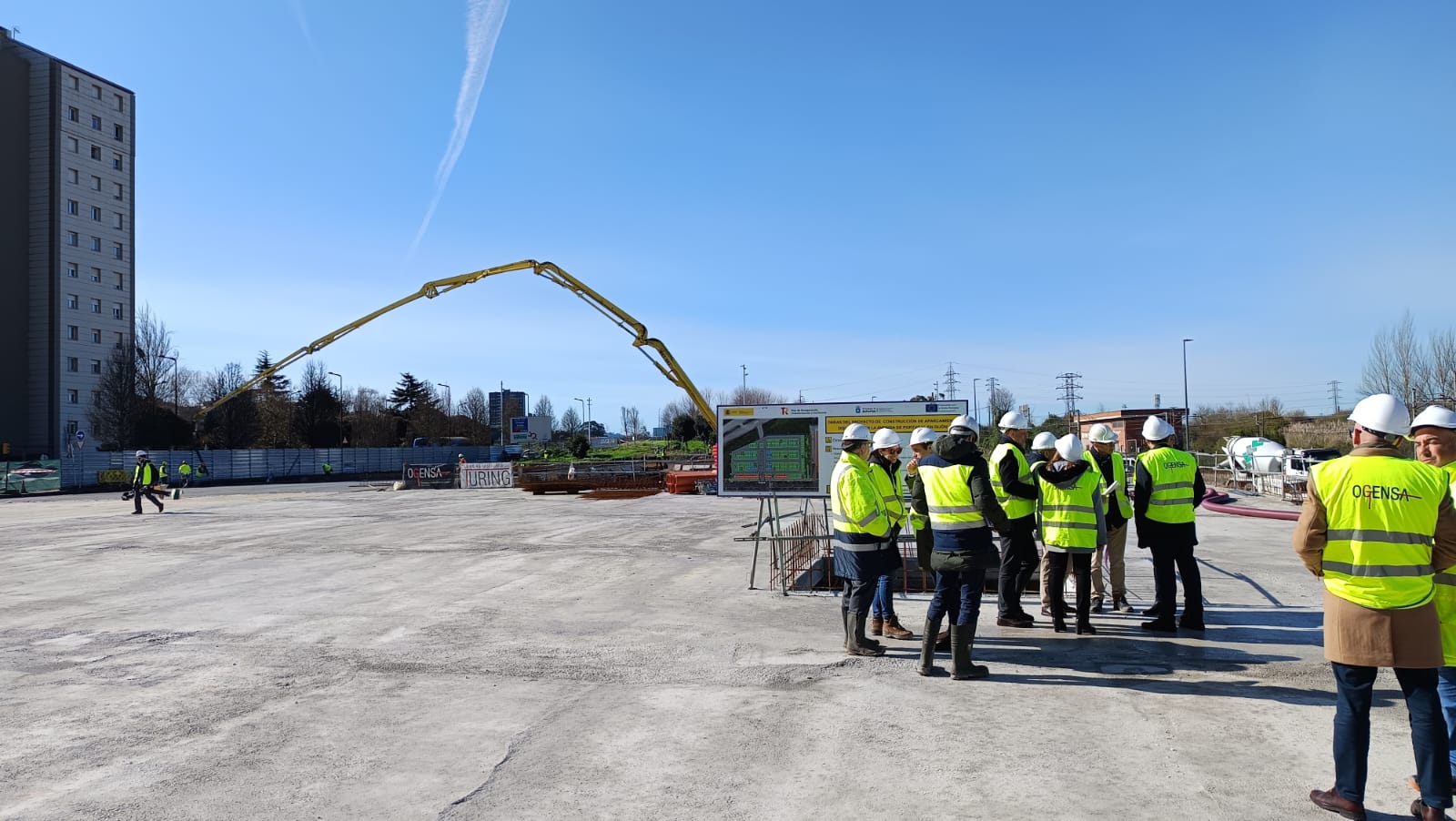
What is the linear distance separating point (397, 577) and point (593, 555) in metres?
3.38

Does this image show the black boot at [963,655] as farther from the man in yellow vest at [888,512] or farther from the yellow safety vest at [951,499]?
the man in yellow vest at [888,512]

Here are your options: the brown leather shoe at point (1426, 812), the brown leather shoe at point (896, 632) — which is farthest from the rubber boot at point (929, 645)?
the brown leather shoe at point (1426, 812)

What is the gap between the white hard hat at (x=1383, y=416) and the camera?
13.9 feet

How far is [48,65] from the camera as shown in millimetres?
63344

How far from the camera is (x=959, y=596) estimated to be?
6934 mm

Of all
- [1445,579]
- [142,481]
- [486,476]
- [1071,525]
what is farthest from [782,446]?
[486,476]

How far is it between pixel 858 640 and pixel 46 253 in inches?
3000

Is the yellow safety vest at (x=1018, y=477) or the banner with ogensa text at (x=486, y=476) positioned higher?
the yellow safety vest at (x=1018, y=477)

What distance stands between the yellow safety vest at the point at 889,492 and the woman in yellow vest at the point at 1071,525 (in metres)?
1.40

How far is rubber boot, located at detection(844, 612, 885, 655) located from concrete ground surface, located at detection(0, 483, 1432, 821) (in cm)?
14

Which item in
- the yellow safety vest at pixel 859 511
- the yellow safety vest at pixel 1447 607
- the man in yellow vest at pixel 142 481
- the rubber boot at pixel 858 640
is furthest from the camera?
the man in yellow vest at pixel 142 481

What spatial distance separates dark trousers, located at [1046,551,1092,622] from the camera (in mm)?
8344

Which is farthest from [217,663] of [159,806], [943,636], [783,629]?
[943,636]

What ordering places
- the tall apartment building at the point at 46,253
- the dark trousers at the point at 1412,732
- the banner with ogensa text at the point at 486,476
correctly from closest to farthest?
the dark trousers at the point at 1412,732, the banner with ogensa text at the point at 486,476, the tall apartment building at the point at 46,253
